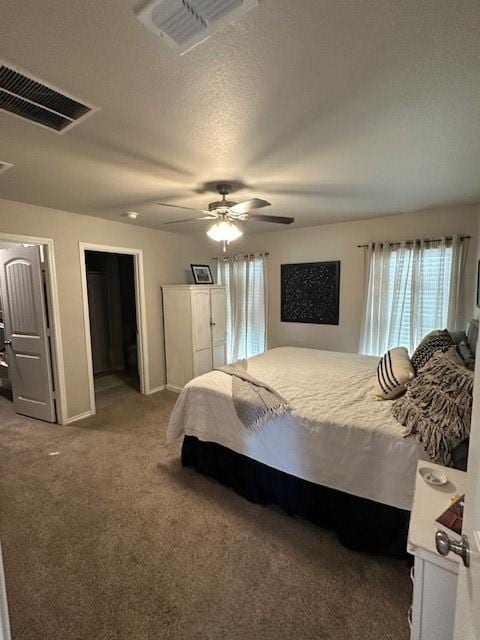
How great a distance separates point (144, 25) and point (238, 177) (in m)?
1.40

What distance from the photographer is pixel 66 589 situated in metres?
1.50

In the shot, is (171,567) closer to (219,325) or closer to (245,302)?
(219,325)

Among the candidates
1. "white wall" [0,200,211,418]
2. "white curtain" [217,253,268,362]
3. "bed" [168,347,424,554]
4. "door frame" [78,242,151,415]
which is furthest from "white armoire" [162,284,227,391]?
"bed" [168,347,424,554]

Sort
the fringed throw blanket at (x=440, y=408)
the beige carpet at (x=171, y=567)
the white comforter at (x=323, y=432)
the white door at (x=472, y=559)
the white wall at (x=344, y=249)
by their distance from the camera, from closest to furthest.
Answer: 1. the white door at (x=472, y=559)
2. the beige carpet at (x=171, y=567)
3. the fringed throw blanket at (x=440, y=408)
4. the white comforter at (x=323, y=432)
5. the white wall at (x=344, y=249)

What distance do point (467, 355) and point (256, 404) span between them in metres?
1.55

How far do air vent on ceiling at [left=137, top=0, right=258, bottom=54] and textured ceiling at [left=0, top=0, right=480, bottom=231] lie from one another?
0.06m

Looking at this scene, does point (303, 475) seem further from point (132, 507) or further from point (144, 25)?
point (144, 25)

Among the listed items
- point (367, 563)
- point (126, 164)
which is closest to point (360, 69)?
point (126, 164)

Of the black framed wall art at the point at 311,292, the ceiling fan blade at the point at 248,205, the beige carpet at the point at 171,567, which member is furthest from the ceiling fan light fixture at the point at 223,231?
the black framed wall art at the point at 311,292

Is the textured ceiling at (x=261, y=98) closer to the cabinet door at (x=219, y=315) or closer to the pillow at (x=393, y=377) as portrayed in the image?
the pillow at (x=393, y=377)

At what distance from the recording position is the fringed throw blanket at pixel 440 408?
1478 millimetres

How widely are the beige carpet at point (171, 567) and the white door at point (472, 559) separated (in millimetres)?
965

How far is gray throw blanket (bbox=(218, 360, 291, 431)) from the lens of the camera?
2020 millimetres

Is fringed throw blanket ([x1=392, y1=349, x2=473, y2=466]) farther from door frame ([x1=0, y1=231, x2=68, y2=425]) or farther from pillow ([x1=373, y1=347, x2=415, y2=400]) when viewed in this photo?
door frame ([x1=0, y1=231, x2=68, y2=425])
